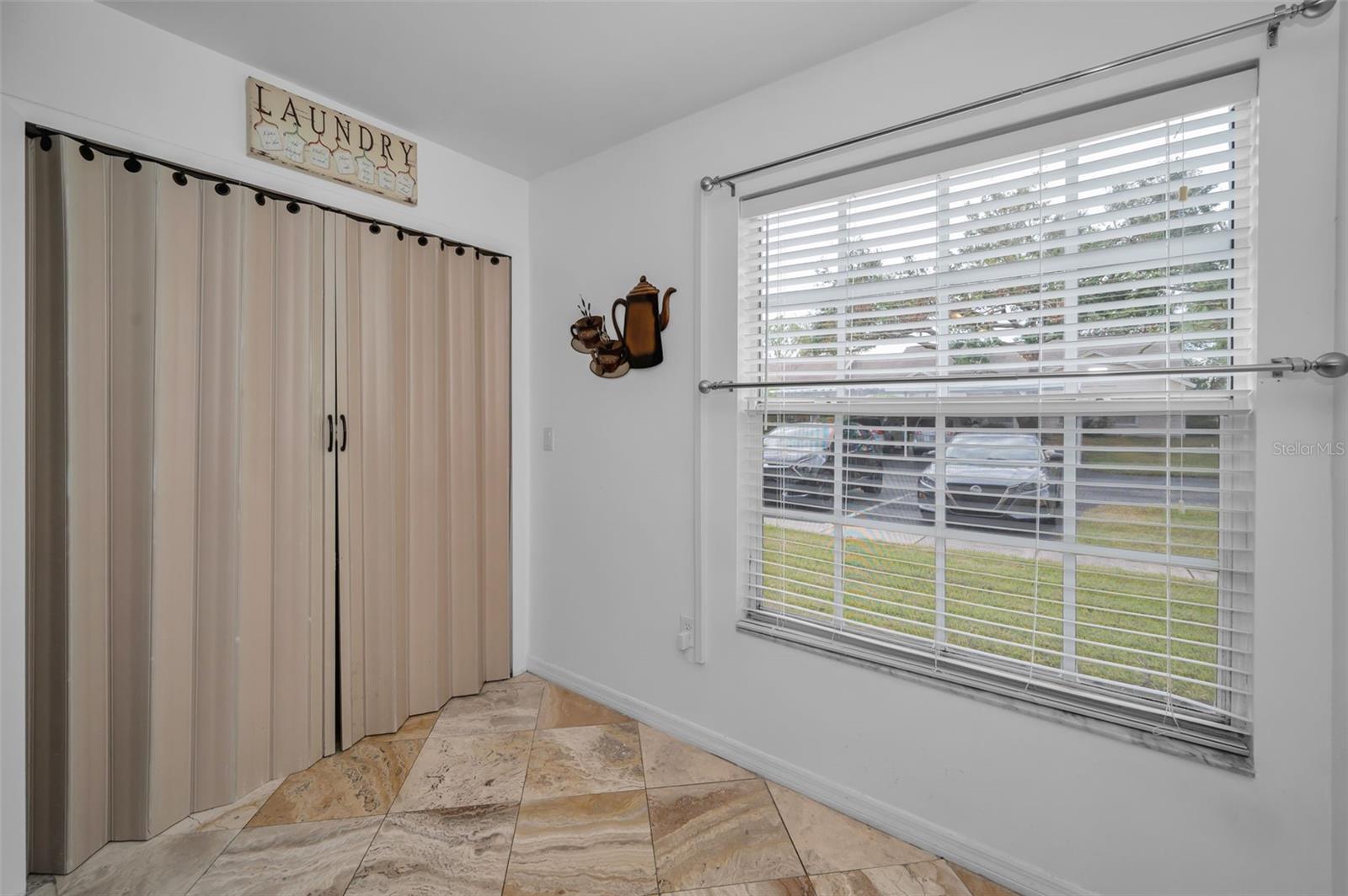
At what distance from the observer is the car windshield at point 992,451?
5.21ft

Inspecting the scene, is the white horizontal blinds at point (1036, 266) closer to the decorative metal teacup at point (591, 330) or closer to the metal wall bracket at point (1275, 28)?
the metal wall bracket at point (1275, 28)

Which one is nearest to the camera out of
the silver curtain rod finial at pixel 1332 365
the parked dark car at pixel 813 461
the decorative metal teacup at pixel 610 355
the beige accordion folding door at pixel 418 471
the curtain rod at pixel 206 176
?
the silver curtain rod finial at pixel 1332 365

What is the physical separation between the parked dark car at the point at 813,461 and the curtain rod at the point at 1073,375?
18cm

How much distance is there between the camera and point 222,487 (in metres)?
1.88

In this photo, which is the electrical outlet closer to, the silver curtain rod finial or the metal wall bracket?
the silver curtain rod finial

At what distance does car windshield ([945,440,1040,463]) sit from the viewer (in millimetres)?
1587

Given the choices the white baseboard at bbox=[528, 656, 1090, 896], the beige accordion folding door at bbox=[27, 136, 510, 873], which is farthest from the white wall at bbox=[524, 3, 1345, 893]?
the beige accordion folding door at bbox=[27, 136, 510, 873]

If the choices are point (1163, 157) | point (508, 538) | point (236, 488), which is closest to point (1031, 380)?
point (1163, 157)

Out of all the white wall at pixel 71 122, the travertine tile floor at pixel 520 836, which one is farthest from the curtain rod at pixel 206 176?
the travertine tile floor at pixel 520 836

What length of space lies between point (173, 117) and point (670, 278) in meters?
1.66

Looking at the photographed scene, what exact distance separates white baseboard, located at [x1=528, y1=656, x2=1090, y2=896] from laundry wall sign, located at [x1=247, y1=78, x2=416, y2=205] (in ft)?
7.67

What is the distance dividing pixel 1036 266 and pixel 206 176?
2.55 meters

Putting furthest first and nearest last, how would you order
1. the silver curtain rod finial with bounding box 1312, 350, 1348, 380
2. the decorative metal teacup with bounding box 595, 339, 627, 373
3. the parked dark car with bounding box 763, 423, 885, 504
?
the decorative metal teacup with bounding box 595, 339, 627, 373
the parked dark car with bounding box 763, 423, 885, 504
the silver curtain rod finial with bounding box 1312, 350, 1348, 380

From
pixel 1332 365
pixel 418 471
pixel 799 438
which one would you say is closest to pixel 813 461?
pixel 799 438
